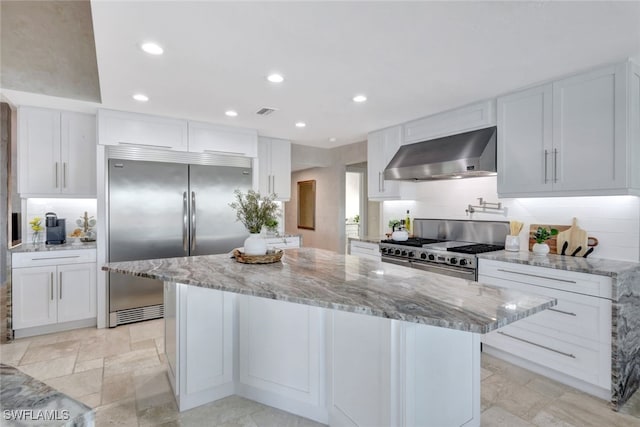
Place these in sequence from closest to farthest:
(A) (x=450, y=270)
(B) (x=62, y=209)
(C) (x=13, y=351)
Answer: (C) (x=13, y=351) < (A) (x=450, y=270) < (B) (x=62, y=209)

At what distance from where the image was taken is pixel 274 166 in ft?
16.7

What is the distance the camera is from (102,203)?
11.8 feet

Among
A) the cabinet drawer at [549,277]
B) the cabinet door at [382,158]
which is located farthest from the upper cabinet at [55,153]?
the cabinet drawer at [549,277]

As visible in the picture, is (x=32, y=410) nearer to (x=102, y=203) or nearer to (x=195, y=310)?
(x=195, y=310)

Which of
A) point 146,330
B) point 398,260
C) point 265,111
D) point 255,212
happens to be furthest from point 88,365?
point 398,260

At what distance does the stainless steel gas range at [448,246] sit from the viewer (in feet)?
10.2

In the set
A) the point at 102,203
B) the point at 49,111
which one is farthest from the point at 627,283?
the point at 49,111

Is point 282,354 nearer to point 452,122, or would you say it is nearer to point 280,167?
point 452,122

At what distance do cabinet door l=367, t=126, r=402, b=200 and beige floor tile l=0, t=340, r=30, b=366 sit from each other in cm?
409

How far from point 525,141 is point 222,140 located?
3420 millimetres

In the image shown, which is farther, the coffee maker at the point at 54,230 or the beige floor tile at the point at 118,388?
the coffee maker at the point at 54,230

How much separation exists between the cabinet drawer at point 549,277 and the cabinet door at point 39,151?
4.61 meters

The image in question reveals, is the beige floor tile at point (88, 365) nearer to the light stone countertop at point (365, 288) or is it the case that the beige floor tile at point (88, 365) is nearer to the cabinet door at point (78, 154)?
the light stone countertop at point (365, 288)

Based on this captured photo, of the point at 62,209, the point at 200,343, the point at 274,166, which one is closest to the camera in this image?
the point at 200,343
